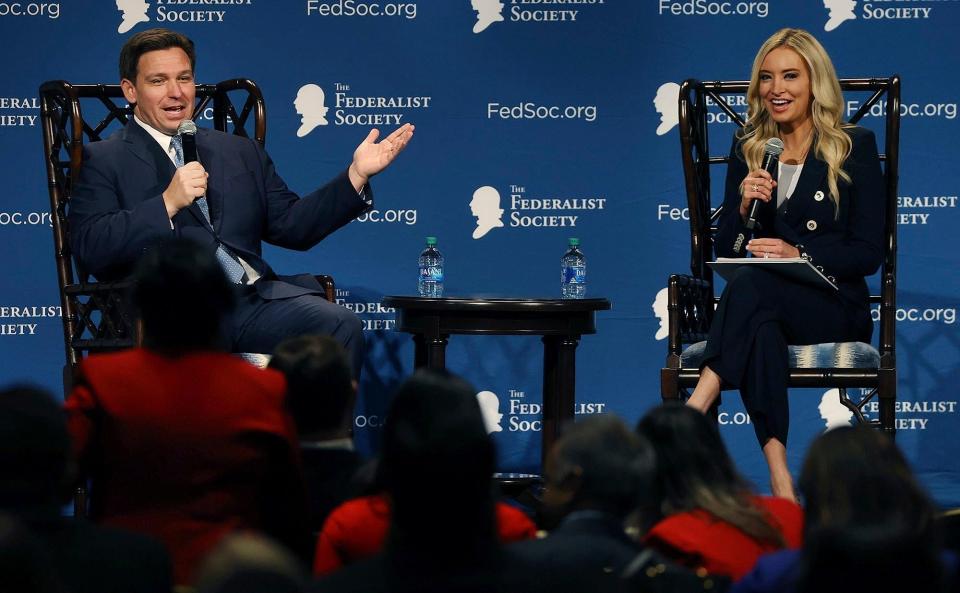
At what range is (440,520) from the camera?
6.31 ft

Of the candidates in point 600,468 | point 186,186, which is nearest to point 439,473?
point 600,468

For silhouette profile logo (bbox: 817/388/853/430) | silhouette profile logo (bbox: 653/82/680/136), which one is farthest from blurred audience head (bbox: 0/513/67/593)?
silhouette profile logo (bbox: 817/388/853/430)

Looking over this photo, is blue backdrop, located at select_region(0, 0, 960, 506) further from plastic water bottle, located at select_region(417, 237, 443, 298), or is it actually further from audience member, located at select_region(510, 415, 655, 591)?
audience member, located at select_region(510, 415, 655, 591)

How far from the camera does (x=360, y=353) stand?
464cm

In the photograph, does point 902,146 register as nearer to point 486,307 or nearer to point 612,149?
point 612,149

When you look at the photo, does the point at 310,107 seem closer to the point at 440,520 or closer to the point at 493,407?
the point at 493,407

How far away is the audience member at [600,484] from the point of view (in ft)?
6.79

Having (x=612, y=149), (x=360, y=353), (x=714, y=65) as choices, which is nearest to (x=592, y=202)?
(x=612, y=149)

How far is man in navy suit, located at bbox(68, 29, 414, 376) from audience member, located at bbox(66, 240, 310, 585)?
78.3 inches

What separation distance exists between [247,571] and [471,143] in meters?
4.63

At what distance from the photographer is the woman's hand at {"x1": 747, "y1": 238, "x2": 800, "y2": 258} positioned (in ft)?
14.8

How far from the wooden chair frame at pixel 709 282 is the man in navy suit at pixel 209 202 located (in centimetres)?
100

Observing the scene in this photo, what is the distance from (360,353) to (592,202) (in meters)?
1.66

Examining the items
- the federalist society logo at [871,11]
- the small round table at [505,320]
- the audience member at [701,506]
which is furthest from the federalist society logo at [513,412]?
the audience member at [701,506]
